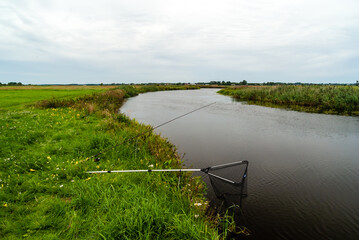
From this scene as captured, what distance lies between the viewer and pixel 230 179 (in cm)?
503

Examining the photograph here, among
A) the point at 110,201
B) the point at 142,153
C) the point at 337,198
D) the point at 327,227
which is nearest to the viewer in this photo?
the point at 110,201

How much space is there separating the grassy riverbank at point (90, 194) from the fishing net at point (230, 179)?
0.70m

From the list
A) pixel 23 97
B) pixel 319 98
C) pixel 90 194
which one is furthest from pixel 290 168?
pixel 23 97

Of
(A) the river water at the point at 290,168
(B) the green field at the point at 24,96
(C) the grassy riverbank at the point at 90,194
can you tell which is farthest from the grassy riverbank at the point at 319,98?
(B) the green field at the point at 24,96

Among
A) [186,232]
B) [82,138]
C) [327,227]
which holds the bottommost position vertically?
[327,227]

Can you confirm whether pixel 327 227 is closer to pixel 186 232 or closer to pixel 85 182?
pixel 186 232

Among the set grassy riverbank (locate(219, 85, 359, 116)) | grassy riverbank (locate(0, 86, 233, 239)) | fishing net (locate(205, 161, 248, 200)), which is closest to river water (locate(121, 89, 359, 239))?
fishing net (locate(205, 161, 248, 200))

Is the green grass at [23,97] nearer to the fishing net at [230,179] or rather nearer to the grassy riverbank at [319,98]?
the fishing net at [230,179]

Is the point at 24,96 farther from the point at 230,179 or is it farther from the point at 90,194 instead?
the point at 230,179

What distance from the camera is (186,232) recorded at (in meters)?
3.54

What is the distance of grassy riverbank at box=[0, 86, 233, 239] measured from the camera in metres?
3.60

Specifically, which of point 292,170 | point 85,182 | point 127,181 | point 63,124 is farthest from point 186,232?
point 63,124

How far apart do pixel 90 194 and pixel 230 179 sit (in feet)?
11.7

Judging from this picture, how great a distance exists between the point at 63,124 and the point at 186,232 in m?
10.5
